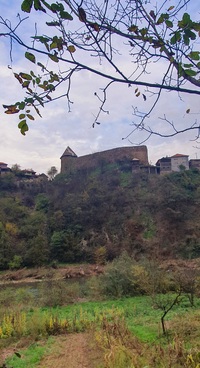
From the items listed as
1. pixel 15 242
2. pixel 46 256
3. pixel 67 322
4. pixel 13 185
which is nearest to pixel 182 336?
pixel 67 322

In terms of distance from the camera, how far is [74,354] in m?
7.21

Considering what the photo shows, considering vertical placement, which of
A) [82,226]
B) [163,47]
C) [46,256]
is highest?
[163,47]

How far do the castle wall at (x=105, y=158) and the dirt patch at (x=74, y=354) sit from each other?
39031mm

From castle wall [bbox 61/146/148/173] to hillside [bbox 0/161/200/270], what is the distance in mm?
3168

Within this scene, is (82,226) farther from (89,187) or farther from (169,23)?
(169,23)

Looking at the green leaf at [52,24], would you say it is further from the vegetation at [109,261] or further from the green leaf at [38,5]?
the vegetation at [109,261]

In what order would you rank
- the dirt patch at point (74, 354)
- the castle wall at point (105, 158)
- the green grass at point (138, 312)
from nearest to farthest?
1. the dirt patch at point (74, 354)
2. the green grass at point (138, 312)
3. the castle wall at point (105, 158)

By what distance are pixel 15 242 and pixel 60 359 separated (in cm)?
2747

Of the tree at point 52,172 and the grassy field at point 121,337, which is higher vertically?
the tree at point 52,172

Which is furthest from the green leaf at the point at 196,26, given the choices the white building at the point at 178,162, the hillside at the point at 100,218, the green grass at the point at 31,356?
the white building at the point at 178,162

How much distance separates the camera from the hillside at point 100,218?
3156cm

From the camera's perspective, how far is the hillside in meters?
31.6

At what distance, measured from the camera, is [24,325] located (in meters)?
9.38

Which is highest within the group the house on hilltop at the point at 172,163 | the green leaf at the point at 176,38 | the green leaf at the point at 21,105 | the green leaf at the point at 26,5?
the house on hilltop at the point at 172,163
